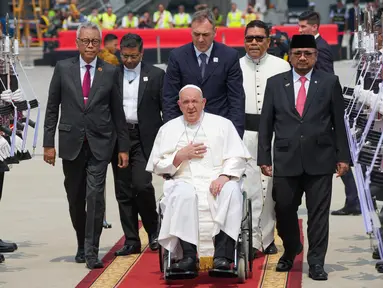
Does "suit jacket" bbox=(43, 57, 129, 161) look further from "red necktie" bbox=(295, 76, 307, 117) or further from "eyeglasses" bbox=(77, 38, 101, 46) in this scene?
"red necktie" bbox=(295, 76, 307, 117)

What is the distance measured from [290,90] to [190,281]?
1.68 metres

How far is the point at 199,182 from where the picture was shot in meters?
9.02

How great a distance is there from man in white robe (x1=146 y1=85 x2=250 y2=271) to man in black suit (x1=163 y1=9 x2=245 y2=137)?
44 centimetres

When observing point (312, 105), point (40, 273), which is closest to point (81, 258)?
point (40, 273)

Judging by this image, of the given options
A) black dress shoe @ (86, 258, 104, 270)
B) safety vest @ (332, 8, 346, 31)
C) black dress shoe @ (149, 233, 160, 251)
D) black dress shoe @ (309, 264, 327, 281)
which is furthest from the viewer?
safety vest @ (332, 8, 346, 31)

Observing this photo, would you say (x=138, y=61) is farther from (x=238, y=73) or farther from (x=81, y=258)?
(x=81, y=258)

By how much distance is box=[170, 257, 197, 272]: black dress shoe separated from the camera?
8.59 m

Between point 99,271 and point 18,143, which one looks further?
point 18,143

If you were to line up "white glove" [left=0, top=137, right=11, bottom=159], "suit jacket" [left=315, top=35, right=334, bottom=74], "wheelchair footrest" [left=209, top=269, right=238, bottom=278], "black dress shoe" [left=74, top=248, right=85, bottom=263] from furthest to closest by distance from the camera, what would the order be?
"suit jacket" [left=315, top=35, right=334, bottom=74], "black dress shoe" [left=74, top=248, right=85, bottom=263], "white glove" [left=0, top=137, right=11, bottom=159], "wheelchair footrest" [left=209, top=269, right=238, bottom=278]

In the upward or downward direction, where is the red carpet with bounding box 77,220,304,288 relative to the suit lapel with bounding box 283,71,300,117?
downward

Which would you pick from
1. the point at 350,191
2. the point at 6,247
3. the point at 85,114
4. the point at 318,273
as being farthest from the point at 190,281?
the point at 350,191

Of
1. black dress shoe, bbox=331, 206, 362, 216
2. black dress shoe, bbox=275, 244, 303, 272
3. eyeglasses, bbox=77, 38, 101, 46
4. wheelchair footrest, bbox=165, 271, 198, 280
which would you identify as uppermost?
Result: eyeglasses, bbox=77, 38, 101, 46

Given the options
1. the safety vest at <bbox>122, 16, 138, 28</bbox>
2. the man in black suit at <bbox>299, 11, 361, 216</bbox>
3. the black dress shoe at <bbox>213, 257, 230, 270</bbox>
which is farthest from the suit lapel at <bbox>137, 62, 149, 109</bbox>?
the safety vest at <bbox>122, 16, 138, 28</bbox>

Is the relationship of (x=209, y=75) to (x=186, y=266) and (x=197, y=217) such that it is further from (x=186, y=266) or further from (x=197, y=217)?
(x=186, y=266)
